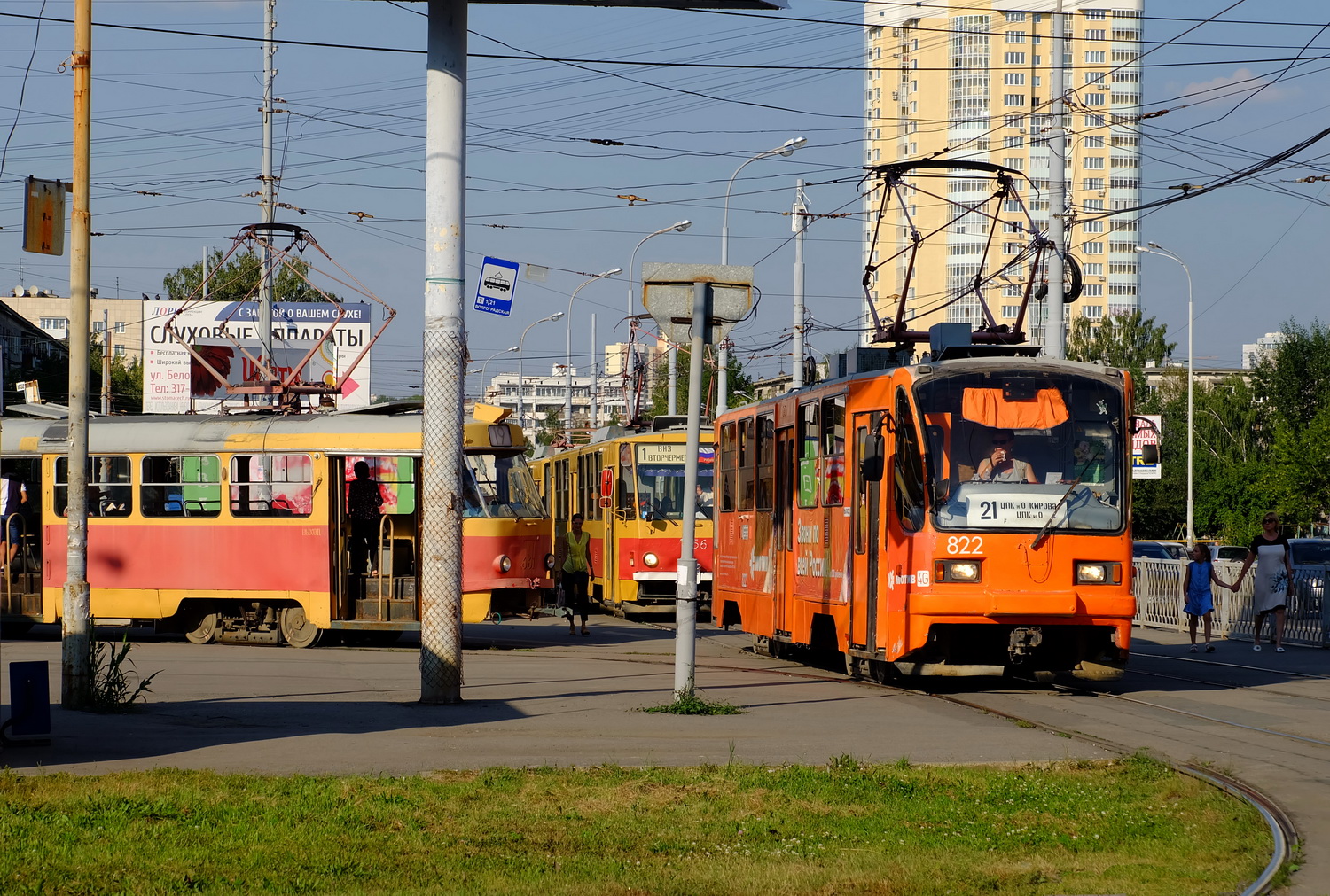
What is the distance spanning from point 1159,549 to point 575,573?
25618 mm

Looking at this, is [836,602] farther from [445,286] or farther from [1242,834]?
[1242,834]

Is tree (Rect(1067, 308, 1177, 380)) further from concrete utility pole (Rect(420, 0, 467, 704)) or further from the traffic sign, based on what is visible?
concrete utility pole (Rect(420, 0, 467, 704))

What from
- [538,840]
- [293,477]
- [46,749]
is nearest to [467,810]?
[538,840]

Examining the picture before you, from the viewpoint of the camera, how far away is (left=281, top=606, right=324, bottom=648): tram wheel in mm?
21453

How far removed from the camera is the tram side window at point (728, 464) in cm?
2103

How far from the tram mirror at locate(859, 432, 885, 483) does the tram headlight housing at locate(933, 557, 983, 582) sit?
991mm

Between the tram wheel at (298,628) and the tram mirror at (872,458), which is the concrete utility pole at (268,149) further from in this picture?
the tram mirror at (872,458)

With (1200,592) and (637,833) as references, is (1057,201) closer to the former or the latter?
(1200,592)

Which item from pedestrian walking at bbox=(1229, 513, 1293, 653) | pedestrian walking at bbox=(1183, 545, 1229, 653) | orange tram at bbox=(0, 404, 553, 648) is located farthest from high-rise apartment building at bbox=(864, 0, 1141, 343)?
orange tram at bbox=(0, 404, 553, 648)

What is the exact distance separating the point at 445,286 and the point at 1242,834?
8454 mm

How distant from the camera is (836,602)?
16562 mm

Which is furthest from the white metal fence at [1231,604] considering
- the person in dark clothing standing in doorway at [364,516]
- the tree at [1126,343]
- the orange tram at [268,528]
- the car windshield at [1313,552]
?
the tree at [1126,343]

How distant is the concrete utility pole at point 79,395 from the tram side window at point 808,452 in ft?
25.2

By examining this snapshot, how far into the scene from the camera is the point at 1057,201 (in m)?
24.5
